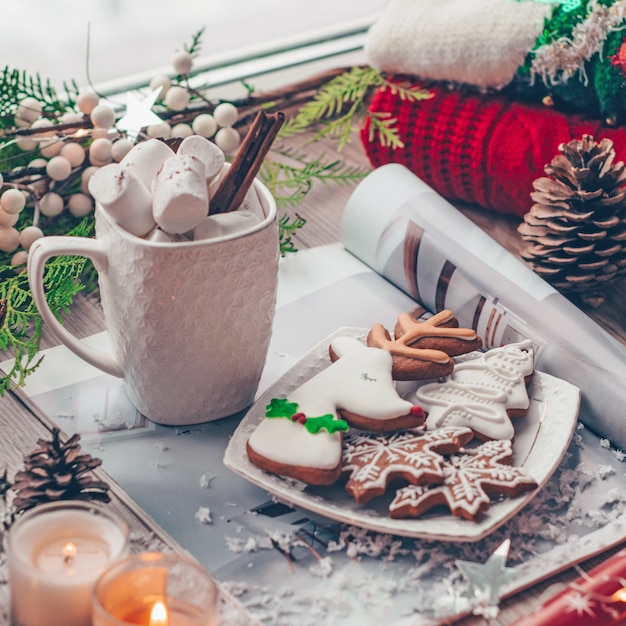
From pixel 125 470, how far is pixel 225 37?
74 centimetres

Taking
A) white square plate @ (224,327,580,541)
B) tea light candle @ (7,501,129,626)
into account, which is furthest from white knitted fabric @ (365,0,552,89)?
tea light candle @ (7,501,129,626)

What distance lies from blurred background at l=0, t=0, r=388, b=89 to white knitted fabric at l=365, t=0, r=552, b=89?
282 millimetres

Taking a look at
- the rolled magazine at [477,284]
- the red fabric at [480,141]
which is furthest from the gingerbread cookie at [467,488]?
the red fabric at [480,141]

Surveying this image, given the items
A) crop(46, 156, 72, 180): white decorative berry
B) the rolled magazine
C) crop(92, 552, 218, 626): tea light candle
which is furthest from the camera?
crop(46, 156, 72, 180): white decorative berry

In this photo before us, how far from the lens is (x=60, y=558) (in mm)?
463

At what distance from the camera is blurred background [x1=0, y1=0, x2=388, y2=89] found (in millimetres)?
1082

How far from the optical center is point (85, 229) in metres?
0.76

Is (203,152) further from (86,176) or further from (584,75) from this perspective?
(584,75)

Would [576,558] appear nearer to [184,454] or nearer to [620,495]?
[620,495]

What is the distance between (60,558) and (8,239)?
13.8 inches

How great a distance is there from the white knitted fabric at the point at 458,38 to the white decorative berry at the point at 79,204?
0.33m

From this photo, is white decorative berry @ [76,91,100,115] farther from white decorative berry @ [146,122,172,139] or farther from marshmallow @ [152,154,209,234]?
marshmallow @ [152,154,209,234]

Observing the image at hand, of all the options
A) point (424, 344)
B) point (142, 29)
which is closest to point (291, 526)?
point (424, 344)

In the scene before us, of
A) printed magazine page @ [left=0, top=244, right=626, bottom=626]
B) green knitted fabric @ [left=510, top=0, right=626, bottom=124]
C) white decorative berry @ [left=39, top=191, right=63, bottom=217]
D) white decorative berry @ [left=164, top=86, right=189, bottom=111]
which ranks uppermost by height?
green knitted fabric @ [left=510, top=0, right=626, bottom=124]
